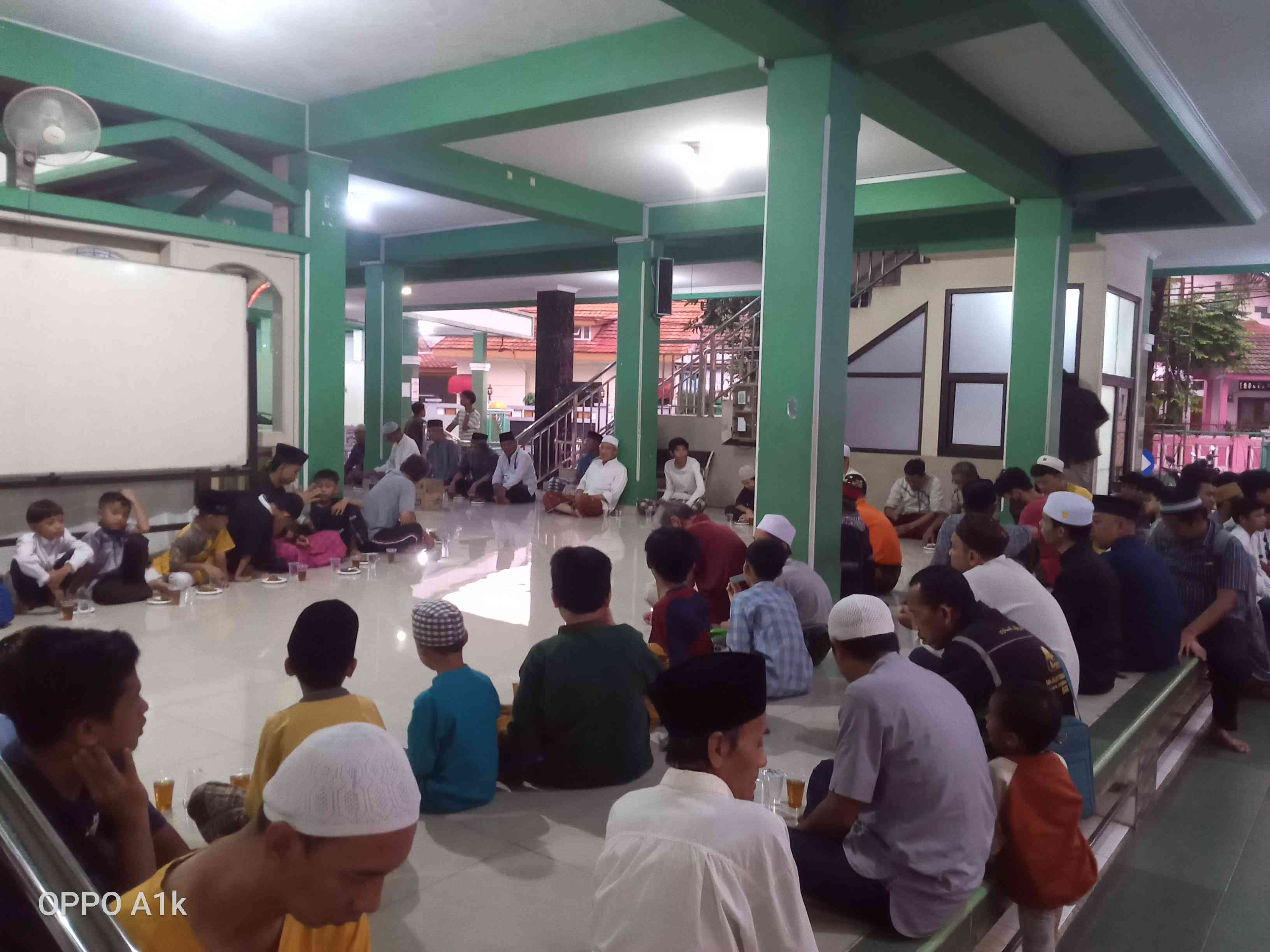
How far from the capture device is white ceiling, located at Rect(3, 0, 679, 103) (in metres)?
5.96

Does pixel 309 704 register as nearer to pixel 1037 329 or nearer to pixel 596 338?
pixel 1037 329

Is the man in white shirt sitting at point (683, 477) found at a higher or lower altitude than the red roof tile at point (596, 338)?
lower

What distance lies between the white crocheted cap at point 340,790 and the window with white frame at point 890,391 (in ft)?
37.1

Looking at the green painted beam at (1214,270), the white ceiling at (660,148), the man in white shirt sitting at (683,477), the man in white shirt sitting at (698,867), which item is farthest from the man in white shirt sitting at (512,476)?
the man in white shirt sitting at (698,867)

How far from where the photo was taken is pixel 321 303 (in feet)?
26.5

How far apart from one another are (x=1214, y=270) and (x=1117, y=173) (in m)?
6.33

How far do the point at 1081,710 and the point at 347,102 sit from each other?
6839mm

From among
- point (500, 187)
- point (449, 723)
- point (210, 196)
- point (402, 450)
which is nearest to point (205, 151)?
point (210, 196)

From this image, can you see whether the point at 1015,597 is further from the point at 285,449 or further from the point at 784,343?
the point at 285,449

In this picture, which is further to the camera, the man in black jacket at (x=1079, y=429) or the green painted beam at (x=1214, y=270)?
the green painted beam at (x=1214, y=270)

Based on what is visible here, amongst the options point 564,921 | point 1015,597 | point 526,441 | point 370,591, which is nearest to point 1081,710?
point 1015,597

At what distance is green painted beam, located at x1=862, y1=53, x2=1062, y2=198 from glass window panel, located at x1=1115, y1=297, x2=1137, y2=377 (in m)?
3.95

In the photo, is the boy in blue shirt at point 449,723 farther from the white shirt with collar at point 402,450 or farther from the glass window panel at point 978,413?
the glass window panel at point 978,413

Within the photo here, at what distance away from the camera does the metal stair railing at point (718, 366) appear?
43.0ft
